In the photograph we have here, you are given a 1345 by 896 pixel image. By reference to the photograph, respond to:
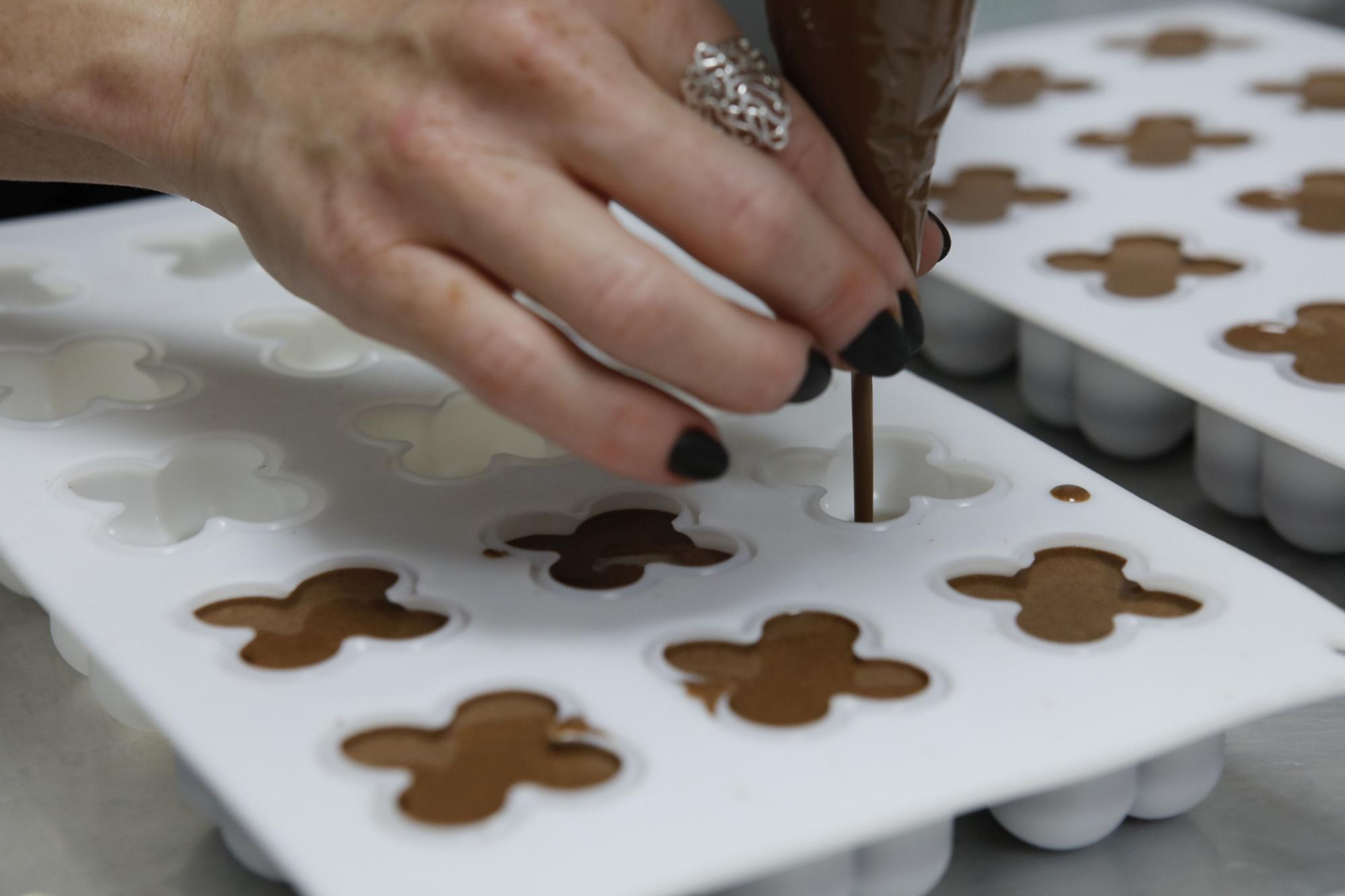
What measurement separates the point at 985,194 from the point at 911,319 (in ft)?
1.40

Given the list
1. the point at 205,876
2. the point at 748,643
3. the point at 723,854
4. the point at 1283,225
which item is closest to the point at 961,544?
the point at 748,643

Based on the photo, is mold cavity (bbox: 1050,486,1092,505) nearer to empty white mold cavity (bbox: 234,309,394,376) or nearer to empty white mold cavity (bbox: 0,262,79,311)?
empty white mold cavity (bbox: 234,309,394,376)

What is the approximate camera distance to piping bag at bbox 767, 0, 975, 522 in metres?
0.54

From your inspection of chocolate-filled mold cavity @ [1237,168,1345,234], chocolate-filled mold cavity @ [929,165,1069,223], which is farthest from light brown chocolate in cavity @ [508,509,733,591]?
chocolate-filled mold cavity @ [1237,168,1345,234]

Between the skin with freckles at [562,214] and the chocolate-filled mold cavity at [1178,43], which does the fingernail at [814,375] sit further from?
the chocolate-filled mold cavity at [1178,43]

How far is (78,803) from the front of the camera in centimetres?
60

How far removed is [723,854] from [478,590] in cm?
19

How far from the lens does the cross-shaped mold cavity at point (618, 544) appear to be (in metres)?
0.62

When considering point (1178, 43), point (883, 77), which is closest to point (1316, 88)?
point (1178, 43)

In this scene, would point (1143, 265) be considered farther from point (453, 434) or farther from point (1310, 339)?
point (453, 434)

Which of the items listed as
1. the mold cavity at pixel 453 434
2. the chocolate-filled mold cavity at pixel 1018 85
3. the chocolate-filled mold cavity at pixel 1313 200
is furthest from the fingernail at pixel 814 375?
the chocolate-filled mold cavity at pixel 1018 85

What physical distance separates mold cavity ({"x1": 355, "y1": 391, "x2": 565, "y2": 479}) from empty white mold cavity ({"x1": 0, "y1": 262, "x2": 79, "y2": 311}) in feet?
0.87

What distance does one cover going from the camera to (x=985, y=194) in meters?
1.00

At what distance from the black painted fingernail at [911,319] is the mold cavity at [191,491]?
0.29m
